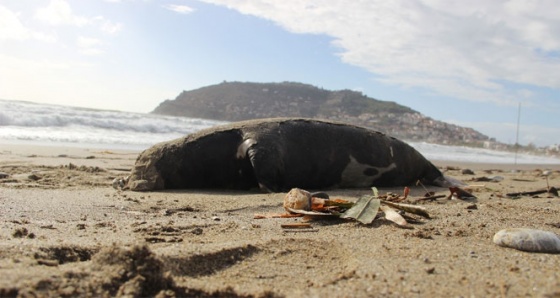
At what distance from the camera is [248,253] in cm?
257

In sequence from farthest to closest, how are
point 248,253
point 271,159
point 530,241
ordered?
point 271,159
point 530,241
point 248,253

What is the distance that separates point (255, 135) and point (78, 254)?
3.88m

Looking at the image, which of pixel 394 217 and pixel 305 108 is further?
pixel 305 108

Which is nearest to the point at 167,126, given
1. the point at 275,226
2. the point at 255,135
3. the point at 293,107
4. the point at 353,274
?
the point at 255,135

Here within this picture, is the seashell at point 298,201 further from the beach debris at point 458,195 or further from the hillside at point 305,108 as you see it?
the hillside at point 305,108

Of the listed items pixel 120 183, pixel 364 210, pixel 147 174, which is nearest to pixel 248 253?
pixel 364 210

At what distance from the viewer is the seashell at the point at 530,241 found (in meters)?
2.64

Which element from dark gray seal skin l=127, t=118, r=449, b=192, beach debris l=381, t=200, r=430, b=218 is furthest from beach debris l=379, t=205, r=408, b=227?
dark gray seal skin l=127, t=118, r=449, b=192

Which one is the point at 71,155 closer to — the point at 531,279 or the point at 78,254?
the point at 78,254

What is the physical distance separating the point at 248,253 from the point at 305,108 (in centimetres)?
4344

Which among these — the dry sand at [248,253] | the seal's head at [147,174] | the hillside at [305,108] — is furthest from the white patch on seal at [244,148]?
the hillside at [305,108]

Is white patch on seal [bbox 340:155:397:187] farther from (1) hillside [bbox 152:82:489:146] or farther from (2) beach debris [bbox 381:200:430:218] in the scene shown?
(1) hillside [bbox 152:82:489:146]

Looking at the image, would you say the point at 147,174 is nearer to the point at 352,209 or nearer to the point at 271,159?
the point at 271,159

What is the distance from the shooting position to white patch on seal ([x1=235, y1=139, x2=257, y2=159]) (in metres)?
6.09
